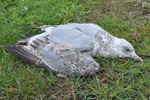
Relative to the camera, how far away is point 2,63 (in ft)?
11.3

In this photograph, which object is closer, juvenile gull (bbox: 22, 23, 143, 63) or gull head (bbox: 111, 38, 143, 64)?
juvenile gull (bbox: 22, 23, 143, 63)

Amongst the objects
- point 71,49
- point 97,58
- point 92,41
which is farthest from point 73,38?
point 97,58

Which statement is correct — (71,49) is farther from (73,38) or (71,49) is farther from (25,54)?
(25,54)

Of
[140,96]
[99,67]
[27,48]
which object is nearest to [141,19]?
[99,67]

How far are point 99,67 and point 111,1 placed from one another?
2.49m

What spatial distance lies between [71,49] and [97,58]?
638 millimetres

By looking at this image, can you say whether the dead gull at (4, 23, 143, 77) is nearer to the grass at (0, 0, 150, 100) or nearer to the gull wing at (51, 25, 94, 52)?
the gull wing at (51, 25, 94, 52)

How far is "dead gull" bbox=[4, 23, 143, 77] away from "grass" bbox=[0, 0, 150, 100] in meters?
0.14

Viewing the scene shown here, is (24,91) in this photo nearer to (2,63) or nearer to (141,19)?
(2,63)

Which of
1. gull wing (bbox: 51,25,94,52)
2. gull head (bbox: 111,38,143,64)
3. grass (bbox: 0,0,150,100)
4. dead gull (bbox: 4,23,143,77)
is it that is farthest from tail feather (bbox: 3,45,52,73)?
gull head (bbox: 111,38,143,64)

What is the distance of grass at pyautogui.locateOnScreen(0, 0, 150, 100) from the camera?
9.83 ft

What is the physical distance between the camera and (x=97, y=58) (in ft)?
12.0

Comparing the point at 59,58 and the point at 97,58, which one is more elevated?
the point at 59,58

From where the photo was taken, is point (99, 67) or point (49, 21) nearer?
point (99, 67)
